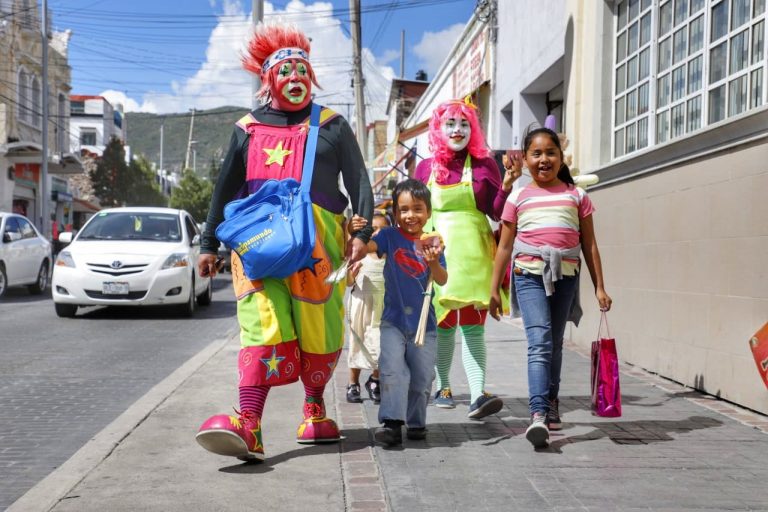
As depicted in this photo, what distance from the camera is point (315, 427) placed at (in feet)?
15.1

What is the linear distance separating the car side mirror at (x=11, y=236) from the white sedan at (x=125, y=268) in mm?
3338

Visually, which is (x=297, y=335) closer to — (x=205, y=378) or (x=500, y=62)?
(x=205, y=378)

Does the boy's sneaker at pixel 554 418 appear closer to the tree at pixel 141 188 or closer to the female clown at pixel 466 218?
the female clown at pixel 466 218

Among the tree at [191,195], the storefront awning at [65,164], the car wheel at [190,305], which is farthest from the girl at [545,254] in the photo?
the tree at [191,195]

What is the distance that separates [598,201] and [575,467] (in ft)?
16.5

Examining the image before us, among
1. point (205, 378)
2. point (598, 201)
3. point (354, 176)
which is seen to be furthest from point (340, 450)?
point (598, 201)

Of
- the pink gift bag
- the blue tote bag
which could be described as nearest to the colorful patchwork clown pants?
the blue tote bag

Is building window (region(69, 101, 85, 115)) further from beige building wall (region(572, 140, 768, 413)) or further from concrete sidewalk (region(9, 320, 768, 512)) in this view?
concrete sidewalk (region(9, 320, 768, 512))

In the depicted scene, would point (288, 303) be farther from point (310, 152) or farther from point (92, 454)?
point (92, 454)

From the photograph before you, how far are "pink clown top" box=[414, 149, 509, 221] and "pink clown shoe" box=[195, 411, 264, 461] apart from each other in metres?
2.16

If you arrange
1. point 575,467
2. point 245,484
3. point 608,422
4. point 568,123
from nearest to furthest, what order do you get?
point 245,484, point 575,467, point 608,422, point 568,123

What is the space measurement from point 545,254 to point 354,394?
1.98 m

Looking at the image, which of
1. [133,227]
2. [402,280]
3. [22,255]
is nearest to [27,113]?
[22,255]

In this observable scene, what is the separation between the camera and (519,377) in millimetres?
7105
